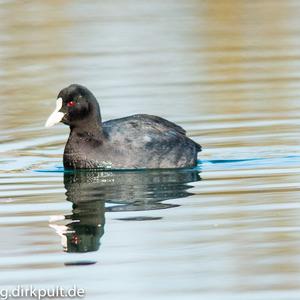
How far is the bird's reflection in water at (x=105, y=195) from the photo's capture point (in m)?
7.81

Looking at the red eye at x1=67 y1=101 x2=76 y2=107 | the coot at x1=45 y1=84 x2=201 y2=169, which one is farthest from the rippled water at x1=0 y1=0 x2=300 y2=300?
the red eye at x1=67 y1=101 x2=76 y2=107

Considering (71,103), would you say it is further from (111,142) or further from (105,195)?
(105,195)

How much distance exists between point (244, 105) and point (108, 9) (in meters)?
8.82

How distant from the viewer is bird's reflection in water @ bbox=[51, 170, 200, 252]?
781 cm

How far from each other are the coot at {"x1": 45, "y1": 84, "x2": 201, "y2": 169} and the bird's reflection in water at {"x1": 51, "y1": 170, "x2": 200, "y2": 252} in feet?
0.32

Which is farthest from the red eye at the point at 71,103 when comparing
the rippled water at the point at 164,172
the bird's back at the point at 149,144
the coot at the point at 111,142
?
the rippled water at the point at 164,172

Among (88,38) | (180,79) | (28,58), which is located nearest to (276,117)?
(180,79)

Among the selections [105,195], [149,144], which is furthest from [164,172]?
[105,195]

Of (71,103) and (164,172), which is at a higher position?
(71,103)

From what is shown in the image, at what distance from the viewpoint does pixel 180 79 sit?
14445 mm

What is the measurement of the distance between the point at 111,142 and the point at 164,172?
1.65ft

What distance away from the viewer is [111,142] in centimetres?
1023


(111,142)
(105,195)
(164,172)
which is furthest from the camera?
(111,142)

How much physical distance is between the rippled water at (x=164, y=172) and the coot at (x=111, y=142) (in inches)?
5.7
